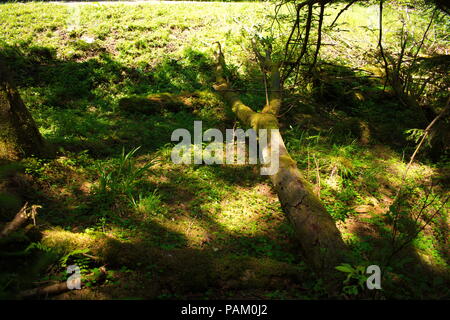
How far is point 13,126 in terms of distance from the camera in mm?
3875

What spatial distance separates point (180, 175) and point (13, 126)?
7.99ft

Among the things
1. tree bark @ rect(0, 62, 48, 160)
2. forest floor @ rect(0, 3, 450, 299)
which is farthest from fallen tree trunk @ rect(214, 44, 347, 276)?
tree bark @ rect(0, 62, 48, 160)

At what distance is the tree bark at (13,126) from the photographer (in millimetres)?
3775

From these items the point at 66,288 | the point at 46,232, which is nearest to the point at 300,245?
the point at 66,288

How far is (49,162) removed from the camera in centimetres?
435

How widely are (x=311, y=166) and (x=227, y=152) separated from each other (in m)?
1.62

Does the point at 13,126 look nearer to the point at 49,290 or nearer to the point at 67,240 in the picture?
the point at 67,240

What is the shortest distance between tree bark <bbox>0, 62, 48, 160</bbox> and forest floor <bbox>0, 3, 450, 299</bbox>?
271 mm

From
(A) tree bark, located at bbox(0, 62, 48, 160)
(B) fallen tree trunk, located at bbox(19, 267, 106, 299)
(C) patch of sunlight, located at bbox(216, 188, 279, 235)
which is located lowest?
(C) patch of sunlight, located at bbox(216, 188, 279, 235)

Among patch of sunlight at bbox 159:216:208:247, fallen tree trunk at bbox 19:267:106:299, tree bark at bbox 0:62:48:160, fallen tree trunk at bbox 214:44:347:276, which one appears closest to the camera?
fallen tree trunk at bbox 19:267:106:299

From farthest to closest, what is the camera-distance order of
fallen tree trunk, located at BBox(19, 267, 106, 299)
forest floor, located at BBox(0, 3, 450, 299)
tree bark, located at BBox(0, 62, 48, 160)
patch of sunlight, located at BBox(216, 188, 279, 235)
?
patch of sunlight, located at BBox(216, 188, 279, 235)
tree bark, located at BBox(0, 62, 48, 160)
forest floor, located at BBox(0, 3, 450, 299)
fallen tree trunk, located at BBox(19, 267, 106, 299)

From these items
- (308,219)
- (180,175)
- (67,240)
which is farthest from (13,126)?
(308,219)

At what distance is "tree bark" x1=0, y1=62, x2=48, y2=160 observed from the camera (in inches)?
149

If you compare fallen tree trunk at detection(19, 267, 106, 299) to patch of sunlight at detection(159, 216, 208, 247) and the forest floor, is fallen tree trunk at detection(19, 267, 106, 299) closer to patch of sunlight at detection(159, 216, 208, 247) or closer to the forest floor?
the forest floor
